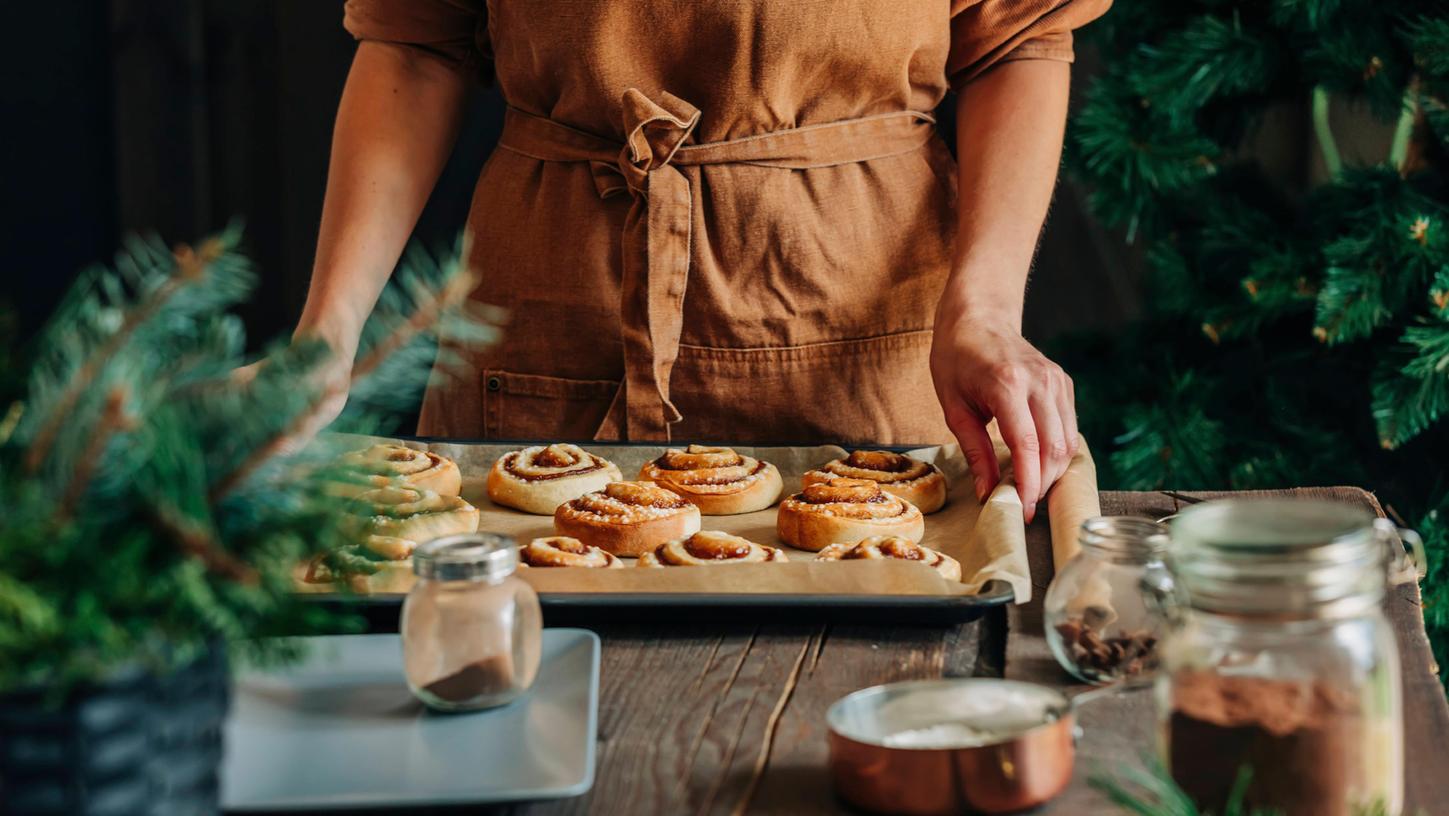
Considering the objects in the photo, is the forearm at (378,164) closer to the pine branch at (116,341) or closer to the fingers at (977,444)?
the fingers at (977,444)

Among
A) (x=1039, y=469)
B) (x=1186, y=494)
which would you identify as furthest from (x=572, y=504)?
(x=1186, y=494)

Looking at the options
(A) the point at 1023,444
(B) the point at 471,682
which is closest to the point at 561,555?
(A) the point at 1023,444

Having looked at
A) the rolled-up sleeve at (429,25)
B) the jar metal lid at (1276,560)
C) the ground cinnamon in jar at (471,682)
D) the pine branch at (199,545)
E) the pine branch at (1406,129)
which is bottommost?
the ground cinnamon in jar at (471,682)

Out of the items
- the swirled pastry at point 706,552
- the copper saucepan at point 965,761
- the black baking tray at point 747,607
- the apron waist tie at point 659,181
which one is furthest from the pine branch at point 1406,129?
the copper saucepan at point 965,761

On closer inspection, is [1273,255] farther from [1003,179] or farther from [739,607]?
[739,607]

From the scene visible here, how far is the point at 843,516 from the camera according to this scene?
1.80m

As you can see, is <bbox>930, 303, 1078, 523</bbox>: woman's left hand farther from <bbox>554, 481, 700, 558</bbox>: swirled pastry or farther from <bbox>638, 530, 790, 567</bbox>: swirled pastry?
<bbox>554, 481, 700, 558</bbox>: swirled pastry

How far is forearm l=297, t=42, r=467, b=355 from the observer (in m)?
2.01

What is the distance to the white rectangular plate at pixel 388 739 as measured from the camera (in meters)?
0.88

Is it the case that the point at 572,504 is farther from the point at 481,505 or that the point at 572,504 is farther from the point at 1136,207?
the point at 1136,207

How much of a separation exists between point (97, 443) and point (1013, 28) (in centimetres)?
167

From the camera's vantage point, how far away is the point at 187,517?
0.65m

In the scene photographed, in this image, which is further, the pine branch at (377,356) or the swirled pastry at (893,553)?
the swirled pastry at (893,553)

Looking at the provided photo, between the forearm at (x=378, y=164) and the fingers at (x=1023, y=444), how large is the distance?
0.90 metres
